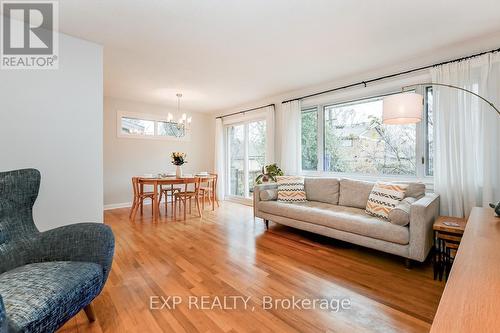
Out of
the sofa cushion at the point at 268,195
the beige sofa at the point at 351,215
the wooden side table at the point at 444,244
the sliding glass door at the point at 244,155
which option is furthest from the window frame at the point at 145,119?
the wooden side table at the point at 444,244

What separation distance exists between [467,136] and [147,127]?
18.6 ft

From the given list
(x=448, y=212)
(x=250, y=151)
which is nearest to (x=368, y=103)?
(x=448, y=212)

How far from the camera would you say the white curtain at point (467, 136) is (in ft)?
7.95

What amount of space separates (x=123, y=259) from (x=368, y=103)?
388 centimetres

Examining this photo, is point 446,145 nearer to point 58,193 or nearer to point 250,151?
point 250,151

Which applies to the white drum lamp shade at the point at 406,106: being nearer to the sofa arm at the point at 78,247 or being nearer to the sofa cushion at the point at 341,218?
the sofa cushion at the point at 341,218

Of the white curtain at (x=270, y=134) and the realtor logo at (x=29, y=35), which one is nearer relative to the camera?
the realtor logo at (x=29, y=35)

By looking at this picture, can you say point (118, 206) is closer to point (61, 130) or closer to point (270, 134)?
point (61, 130)

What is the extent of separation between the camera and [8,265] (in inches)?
56.1

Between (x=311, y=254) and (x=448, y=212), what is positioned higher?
(x=448, y=212)

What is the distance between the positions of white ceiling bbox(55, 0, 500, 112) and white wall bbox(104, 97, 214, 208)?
5.36ft

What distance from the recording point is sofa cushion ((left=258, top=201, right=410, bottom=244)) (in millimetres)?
2328

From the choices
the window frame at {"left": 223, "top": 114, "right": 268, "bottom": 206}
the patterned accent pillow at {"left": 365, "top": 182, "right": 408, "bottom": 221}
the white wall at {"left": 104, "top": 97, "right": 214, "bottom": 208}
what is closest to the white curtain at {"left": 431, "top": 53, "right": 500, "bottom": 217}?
the patterned accent pillow at {"left": 365, "top": 182, "right": 408, "bottom": 221}

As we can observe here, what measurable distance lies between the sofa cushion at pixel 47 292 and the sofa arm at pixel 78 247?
61mm
